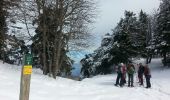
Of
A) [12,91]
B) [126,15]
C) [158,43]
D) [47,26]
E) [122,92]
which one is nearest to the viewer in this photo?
[12,91]

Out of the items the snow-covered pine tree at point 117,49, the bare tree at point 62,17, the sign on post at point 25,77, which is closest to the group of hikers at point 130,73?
the bare tree at point 62,17

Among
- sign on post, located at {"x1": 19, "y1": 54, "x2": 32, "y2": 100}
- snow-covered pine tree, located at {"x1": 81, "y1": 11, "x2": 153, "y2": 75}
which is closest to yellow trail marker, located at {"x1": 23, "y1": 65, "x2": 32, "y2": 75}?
sign on post, located at {"x1": 19, "y1": 54, "x2": 32, "y2": 100}

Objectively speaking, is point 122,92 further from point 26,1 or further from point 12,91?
point 26,1

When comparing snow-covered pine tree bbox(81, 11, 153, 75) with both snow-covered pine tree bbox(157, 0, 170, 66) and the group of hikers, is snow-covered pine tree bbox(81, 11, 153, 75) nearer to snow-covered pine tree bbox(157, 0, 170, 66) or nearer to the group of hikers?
snow-covered pine tree bbox(157, 0, 170, 66)

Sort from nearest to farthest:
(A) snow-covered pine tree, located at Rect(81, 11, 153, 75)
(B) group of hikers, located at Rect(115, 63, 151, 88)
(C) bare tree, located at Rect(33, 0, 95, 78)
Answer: (B) group of hikers, located at Rect(115, 63, 151, 88), (C) bare tree, located at Rect(33, 0, 95, 78), (A) snow-covered pine tree, located at Rect(81, 11, 153, 75)

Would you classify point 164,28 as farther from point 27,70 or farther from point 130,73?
point 27,70

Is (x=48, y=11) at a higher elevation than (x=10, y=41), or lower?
higher

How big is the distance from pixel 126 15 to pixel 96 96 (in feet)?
128

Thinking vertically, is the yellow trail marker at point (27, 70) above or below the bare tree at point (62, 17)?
below

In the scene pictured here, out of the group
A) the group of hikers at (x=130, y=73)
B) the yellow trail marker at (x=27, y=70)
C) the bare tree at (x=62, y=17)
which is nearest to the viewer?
the yellow trail marker at (x=27, y=70)

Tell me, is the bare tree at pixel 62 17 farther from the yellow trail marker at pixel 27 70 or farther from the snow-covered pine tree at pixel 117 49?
the yellow trail marker at pixel 27 70

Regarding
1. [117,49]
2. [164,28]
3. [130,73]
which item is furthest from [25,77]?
[117,49]

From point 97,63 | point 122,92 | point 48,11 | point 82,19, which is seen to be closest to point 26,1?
point 48,11

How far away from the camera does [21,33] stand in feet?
113
